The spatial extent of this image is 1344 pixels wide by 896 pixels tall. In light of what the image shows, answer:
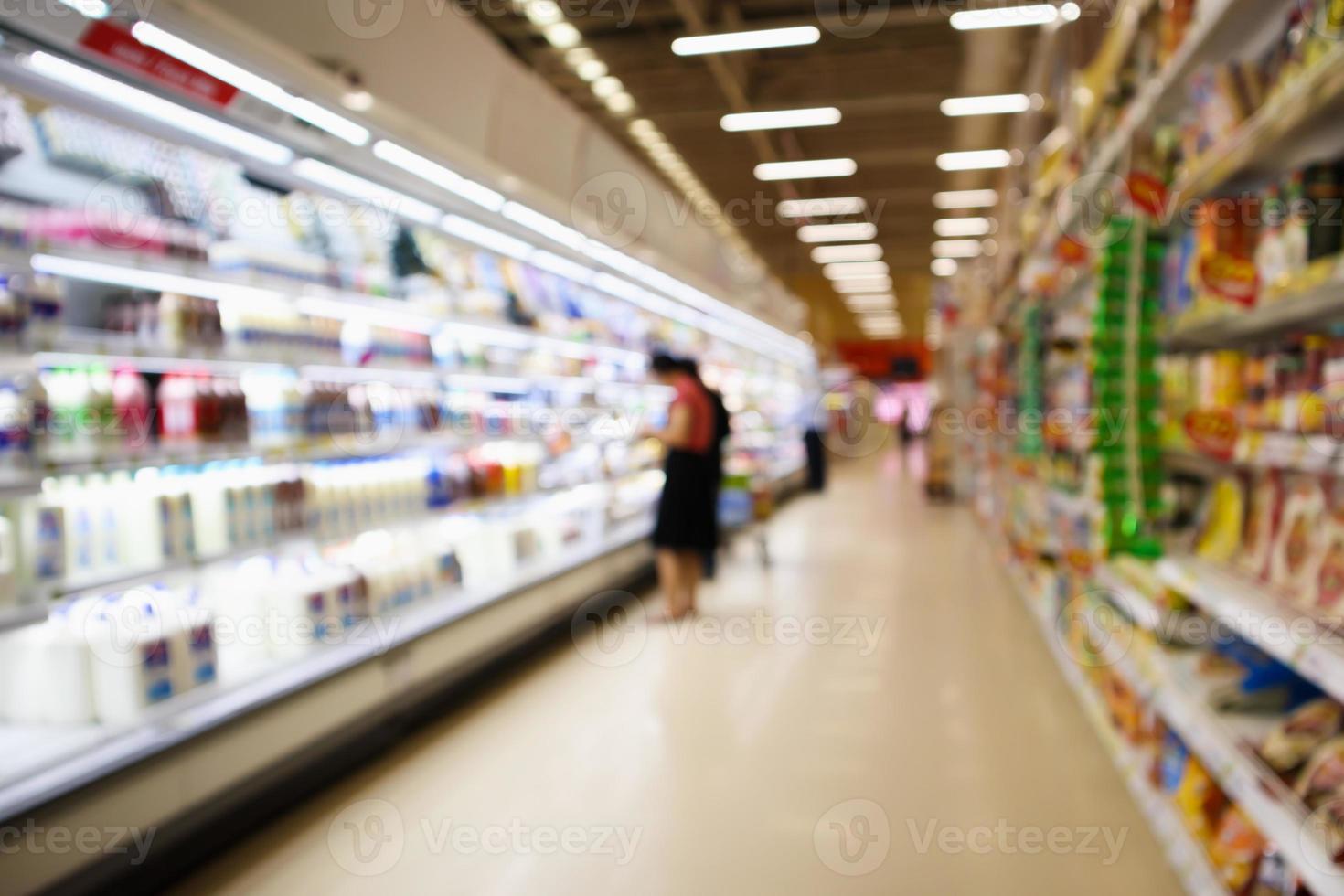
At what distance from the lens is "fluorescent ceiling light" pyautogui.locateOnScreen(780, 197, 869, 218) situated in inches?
488

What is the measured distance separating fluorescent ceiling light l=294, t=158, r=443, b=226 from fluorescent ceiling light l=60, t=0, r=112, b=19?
105 cm

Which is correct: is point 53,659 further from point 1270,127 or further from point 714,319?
point 714,319

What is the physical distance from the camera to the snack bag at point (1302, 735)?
1.82 meters

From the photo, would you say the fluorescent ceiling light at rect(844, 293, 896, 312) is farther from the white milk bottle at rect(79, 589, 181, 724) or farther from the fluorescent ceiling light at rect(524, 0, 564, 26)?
the white milk bottle at rect(79, 589, 181, 724)

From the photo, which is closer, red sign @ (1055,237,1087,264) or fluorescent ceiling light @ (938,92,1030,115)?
red sign @ (1055,237,1087,264)

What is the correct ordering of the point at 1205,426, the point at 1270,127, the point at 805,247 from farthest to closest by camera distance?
the point at 805,247 < the point at 1205,426 < the point at 1270,127

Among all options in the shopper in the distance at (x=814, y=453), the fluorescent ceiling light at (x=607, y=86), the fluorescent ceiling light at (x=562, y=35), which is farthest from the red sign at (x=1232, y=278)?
the shopper in the distance at (x=814, y=453)

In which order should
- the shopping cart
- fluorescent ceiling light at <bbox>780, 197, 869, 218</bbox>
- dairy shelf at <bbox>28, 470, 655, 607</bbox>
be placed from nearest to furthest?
dairy shelf at <bbox>28, 470, 655, 607</bbox>
the shopping cart
fluorescent ceiling light at <bbox>780, 197, 869, 218</bbox>

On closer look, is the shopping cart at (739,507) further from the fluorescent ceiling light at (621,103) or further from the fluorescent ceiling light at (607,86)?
the fluorescent ceiling light at (621,103)

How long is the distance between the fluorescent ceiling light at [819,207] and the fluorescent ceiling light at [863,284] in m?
4.88

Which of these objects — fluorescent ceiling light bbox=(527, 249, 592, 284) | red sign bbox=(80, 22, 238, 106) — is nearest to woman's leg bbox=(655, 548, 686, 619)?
fluorescent ceiling light bbox=(527, 249, 592, 284)

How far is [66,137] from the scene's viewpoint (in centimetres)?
255

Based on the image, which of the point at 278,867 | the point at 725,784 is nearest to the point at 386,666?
the point at 278,867

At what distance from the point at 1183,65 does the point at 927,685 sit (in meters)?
2.60
